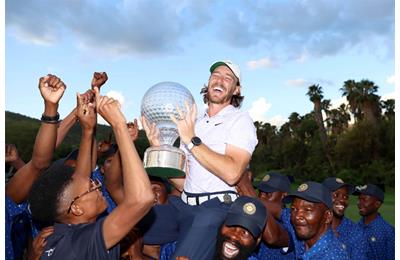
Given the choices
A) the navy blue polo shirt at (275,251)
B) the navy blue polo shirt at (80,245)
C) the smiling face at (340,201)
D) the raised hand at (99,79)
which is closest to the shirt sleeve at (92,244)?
the navy blue polo shirt at (80,245)

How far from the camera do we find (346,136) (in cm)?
4528

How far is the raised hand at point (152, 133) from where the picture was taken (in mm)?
3485

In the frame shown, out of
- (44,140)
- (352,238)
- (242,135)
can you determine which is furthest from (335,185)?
(44,140)

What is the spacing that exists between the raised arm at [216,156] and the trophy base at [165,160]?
0.12m

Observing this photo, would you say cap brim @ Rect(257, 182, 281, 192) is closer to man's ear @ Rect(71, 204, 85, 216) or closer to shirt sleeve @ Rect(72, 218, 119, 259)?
man's ear @ Rect(71, 204, 85, 216)

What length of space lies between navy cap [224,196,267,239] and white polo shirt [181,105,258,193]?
18cm

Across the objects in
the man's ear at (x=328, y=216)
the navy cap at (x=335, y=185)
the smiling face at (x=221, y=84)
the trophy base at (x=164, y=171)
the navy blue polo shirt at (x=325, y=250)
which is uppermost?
the smiling face at (x=221, y=84)

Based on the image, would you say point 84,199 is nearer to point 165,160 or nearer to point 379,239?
point 165,160

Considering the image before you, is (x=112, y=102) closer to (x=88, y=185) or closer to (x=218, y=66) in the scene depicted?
(x=88, y=185)

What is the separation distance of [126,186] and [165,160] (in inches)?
33.6

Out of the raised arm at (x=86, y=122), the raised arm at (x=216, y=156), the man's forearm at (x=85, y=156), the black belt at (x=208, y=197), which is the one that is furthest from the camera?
the black belt at (x=208, y=197)

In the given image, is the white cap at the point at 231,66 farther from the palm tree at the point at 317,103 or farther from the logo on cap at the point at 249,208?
the palm tree at the point at 317,103

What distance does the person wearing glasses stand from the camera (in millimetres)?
2389

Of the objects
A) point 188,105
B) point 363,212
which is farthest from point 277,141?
point 188,105
